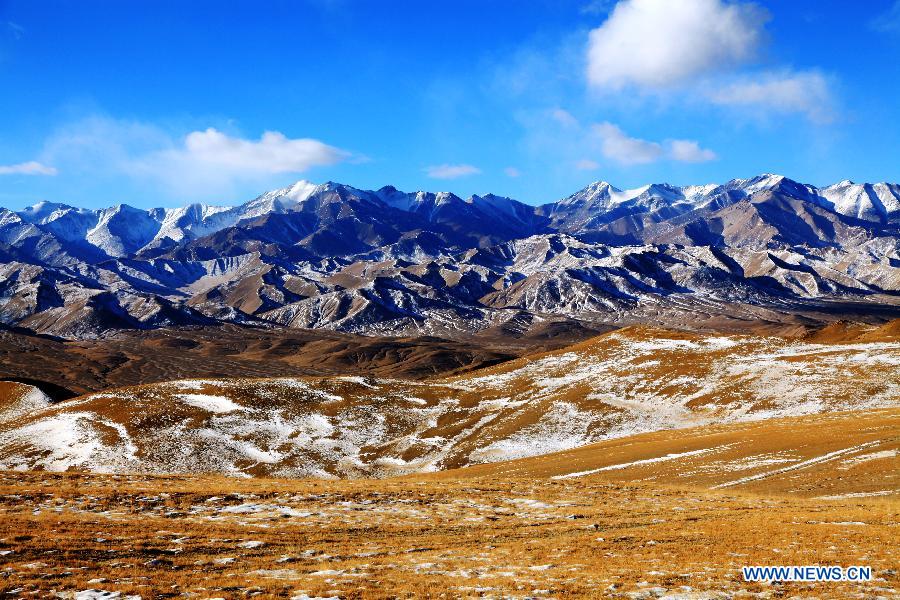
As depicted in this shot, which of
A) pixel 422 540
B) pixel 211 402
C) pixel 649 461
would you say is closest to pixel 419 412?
pixel 211 402

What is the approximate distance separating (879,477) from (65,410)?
101700 mm

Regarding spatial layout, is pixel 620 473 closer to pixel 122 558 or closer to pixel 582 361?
pixel 122 558

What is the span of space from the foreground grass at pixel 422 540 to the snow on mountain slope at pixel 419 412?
38.0 meters

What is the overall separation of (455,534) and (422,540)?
2.16 m

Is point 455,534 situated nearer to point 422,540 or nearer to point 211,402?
point 422,540

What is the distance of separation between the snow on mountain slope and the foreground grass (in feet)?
125

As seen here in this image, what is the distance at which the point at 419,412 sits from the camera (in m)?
104

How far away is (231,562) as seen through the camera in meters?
26.1

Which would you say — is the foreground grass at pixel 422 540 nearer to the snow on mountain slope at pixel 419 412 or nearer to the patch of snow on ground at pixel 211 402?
the snow on mountain slope at pixel 419 412

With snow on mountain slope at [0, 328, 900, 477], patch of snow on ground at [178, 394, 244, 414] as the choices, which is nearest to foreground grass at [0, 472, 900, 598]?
snow on mountain slope at [0, 328, 900, 477]

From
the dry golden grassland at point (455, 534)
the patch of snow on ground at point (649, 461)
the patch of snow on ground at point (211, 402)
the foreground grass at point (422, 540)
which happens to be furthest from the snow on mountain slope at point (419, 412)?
the foreground grass at point (422, 540)

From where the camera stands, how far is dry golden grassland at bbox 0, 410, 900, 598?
22.3 metres

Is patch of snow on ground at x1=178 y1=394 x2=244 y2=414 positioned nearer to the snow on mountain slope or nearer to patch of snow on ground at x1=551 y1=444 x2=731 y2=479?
the snow on mountain slope

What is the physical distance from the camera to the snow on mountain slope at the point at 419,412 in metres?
84.2
